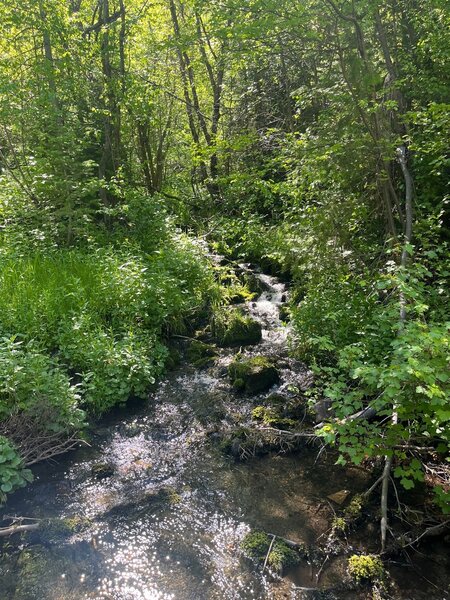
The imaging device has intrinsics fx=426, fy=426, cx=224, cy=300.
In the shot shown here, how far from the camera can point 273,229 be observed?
12.3 m

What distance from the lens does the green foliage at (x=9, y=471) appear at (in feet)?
14.2

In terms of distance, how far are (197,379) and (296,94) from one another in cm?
500

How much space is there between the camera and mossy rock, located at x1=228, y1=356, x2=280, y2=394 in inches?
267

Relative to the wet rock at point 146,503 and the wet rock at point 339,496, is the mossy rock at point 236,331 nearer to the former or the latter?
the wet rock at point 146,503

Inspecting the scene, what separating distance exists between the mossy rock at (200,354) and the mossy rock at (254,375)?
695mm

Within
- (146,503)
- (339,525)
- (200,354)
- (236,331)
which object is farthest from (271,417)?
(236,331)

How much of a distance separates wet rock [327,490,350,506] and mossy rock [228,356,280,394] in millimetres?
2276

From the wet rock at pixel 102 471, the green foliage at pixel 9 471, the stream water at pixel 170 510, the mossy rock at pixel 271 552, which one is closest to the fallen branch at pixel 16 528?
the stream water at pixel 170 510

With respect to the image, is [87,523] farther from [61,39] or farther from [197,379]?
[61,39]

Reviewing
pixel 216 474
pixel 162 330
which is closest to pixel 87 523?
pixel 216 474

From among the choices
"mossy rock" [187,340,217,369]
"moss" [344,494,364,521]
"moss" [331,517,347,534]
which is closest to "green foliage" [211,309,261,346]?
"mossy rock" [187,340,217,369]

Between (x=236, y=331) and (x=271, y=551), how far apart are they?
15.4 feet

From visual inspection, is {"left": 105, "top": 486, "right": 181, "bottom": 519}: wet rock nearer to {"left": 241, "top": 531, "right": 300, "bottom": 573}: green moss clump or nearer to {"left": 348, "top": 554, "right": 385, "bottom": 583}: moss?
{"left": 241, "top": 531, "right": 300, "bottom": 573}: green moss clump

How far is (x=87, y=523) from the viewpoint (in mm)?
4367
